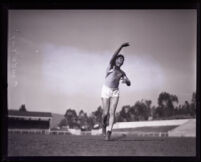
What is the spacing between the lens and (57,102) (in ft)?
23.6

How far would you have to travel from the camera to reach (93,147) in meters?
7.15

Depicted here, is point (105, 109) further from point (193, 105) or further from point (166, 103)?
point (193, 105)

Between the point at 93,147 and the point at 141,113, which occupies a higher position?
the point at 141,113

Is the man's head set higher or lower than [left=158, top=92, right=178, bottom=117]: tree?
higher

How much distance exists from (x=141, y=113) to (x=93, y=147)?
0.88m

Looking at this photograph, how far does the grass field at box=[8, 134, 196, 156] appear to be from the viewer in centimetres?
711

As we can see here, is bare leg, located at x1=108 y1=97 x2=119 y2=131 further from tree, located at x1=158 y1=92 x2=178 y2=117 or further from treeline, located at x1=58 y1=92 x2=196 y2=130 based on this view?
tree, located at x1=158 y1=92 x2=178 y2=117

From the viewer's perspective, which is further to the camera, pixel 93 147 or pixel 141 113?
pixel 141 113

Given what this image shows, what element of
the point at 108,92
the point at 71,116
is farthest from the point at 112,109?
the point at 71,116

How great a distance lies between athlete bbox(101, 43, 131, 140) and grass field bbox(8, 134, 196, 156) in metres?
0.25

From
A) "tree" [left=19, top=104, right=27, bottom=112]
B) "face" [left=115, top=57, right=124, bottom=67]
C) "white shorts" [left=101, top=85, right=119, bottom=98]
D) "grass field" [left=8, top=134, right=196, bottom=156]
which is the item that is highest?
"face" [left=115, top=57, right=124, bottom=67]

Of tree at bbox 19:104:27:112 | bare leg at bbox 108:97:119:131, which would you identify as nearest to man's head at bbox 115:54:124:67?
bare leg at bbox 108:97:119:131
